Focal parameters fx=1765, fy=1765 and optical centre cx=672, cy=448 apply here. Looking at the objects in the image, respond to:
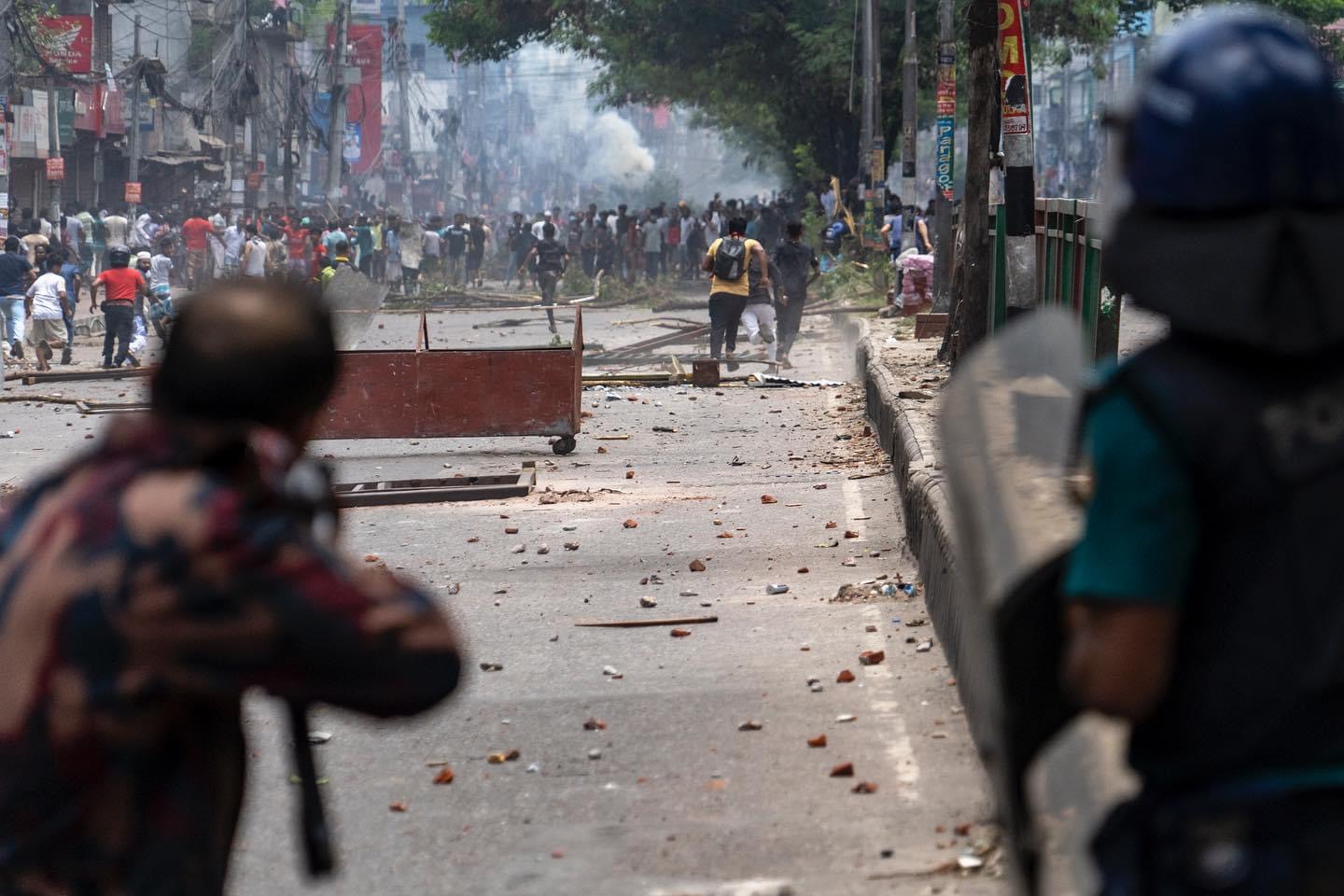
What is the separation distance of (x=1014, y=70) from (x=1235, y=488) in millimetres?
9192

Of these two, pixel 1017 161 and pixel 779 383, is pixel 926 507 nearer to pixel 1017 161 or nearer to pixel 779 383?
pixel 1017 161

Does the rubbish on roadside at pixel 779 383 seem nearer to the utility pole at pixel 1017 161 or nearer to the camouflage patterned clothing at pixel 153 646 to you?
the utility pole at pixel 1017 161

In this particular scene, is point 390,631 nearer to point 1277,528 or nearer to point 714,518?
point 1277,528

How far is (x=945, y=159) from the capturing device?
22469 mm

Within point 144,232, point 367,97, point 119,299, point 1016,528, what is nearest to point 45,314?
point 119,299

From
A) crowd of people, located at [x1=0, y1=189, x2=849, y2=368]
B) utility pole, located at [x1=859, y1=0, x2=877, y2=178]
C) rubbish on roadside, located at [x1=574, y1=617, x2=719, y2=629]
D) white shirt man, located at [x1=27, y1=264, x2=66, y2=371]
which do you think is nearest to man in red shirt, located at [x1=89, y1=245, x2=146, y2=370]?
white shirt man, located at [x1=27, y1=264, x2=66, y2=371]

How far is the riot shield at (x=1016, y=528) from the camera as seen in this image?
6.16 feet

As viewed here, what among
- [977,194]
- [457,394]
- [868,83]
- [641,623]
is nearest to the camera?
[641,623]

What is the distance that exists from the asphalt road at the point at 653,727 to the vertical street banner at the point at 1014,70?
2305 millimetres

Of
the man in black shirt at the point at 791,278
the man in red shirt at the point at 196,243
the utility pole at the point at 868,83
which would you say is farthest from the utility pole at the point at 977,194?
the man in red shirt at the point at 196,243

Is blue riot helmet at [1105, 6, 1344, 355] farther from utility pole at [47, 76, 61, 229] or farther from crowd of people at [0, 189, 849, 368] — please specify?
utility pole at [47, 76, 61, 229]

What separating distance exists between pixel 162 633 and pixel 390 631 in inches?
9.4

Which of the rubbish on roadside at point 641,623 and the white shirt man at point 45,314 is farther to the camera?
the white shirt man at point 45,314

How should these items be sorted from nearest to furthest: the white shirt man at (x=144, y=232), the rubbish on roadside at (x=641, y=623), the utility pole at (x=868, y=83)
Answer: the rubbish on roadside at (x=641, y=623), the utility pole at (x=868, y=83), the white shirt man at (x=144, y=232)
